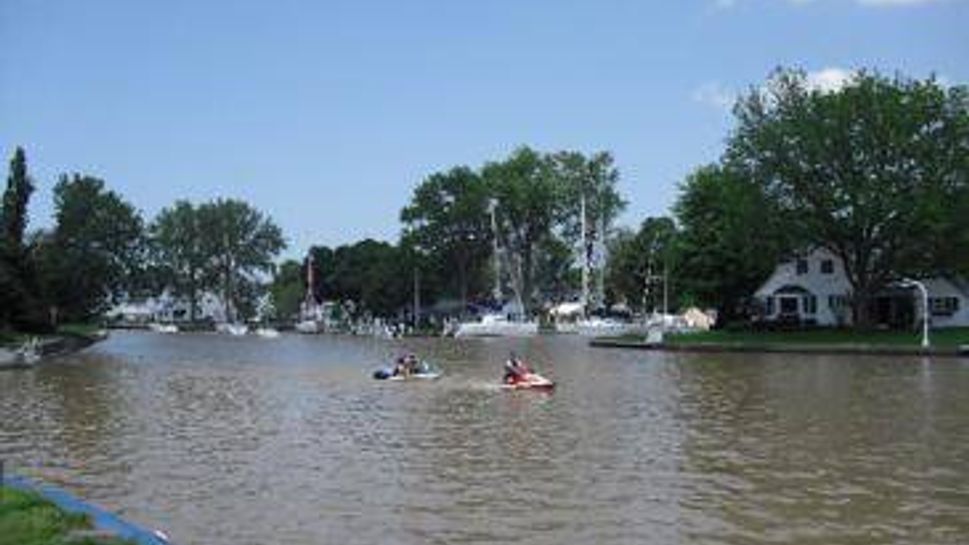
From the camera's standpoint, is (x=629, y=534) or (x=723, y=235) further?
(x=723, y=235)

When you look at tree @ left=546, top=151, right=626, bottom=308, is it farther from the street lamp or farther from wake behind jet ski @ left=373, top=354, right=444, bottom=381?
wake behind jet ski @ left=373, top=354, right=444, bottom=381

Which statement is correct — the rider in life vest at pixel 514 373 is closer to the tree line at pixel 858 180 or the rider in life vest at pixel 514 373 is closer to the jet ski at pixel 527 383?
the jet ski at pixel 527 383

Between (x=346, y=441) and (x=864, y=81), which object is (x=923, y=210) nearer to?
(x=864, y=81)

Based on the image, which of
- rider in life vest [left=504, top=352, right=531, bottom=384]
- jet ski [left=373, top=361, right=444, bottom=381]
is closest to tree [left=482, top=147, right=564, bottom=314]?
jet ski [left=373, top=361, right=444, bottom=381]

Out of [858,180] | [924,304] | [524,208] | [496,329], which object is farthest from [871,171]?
[524,208]

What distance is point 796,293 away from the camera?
102 m

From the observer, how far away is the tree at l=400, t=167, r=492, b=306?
159 meters

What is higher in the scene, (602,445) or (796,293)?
(796,293)

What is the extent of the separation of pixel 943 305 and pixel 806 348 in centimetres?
2027

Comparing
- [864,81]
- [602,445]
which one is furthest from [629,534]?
[864,81]

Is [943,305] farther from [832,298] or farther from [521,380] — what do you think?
[521,380]

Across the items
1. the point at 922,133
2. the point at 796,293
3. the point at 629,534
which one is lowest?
the point at 629,534

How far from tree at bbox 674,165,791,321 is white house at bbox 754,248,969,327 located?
6.12ft

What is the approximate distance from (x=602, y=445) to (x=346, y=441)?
5.66m
